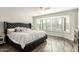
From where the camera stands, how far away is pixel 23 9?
59.6 inches

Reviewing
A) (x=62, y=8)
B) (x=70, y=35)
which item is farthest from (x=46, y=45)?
(x=62, y=8)

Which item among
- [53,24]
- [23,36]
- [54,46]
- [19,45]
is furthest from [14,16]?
[54,46]

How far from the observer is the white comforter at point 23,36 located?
1.53m

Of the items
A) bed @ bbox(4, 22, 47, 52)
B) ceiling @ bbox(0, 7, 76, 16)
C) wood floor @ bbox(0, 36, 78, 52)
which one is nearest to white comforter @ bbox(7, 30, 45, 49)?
bed @ bbox(4, 22, 47, 52)

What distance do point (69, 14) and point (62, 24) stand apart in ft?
0.76

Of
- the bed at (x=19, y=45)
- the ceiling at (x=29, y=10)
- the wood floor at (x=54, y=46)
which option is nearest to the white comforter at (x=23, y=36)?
the bed at (x=19, y=45)

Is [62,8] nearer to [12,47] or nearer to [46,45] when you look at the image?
[46,45]

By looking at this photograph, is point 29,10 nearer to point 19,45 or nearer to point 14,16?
point 14,16

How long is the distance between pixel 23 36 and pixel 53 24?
26.2 inches

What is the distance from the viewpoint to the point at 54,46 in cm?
158

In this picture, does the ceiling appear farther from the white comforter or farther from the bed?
the white comforter

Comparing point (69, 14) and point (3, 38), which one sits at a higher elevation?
point (69, 14)
